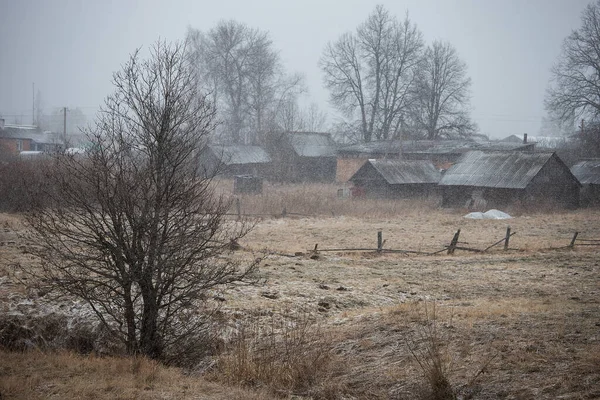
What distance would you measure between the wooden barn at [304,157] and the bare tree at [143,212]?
52594mm

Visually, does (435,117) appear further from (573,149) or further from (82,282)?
(82,282)

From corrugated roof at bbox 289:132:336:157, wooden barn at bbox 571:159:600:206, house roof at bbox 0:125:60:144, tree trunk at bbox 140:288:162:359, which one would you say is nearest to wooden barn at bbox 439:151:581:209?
wooden barn at bbox 571:159:600:206

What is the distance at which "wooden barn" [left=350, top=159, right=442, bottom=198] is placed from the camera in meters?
47.4

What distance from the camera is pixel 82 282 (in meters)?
9.29

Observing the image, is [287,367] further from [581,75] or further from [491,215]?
[581,75]

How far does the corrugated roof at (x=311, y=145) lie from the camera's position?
6581 centimetres

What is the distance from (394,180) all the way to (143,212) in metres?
38.8

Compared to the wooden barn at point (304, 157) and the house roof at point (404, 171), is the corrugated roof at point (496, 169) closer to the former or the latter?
the house roof at point (404, 171)

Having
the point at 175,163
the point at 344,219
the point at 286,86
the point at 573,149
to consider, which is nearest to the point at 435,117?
the point at 573,149

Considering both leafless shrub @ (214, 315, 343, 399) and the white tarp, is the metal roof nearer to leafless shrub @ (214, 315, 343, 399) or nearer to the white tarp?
the white tarp

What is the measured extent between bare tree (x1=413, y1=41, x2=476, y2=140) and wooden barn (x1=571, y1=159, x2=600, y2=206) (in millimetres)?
21574

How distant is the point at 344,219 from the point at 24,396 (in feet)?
91.1

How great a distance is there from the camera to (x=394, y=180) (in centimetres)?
4684

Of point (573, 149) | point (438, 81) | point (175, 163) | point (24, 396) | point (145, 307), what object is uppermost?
point (438, 81)
